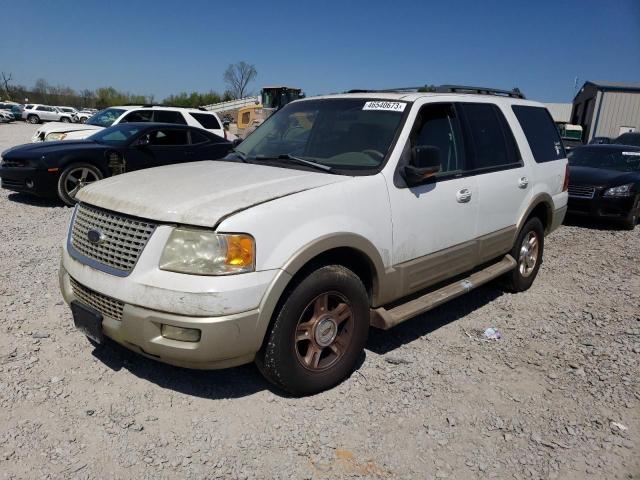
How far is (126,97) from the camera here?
→ 79812 millimetres

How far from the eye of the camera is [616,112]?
33344 millimetres

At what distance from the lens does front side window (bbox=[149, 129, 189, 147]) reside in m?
9.38

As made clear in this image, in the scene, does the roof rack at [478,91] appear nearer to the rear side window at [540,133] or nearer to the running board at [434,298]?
the rear side window at [540,133]

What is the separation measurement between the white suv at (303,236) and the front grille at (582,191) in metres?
5.16

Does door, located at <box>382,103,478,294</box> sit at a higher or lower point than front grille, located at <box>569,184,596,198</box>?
higher

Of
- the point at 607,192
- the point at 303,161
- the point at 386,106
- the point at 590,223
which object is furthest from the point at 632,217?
the point at 303,161

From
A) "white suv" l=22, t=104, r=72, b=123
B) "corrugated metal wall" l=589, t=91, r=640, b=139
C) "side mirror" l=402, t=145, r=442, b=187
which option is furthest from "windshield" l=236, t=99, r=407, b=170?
"white suv" l=22, t=104, r=72, b=123

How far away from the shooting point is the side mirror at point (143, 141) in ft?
29.7

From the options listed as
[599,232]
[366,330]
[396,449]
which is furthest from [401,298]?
[599,232]

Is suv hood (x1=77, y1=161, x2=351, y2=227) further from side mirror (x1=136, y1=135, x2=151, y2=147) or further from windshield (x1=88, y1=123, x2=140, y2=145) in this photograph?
windshield (x1=88, y1=123, x2=140, y2=145)

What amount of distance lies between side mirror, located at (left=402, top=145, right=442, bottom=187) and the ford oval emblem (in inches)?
80.1

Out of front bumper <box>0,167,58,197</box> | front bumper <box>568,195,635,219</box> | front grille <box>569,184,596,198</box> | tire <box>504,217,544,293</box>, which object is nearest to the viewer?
tire <box>504,217,544,293</box>

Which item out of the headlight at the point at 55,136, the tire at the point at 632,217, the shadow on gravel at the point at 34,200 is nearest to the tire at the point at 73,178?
the shadow on gravel at the point at 34,200

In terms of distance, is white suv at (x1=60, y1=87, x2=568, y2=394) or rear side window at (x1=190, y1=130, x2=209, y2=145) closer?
white suv at (x1=60, y1=87, x2=568, y2=394)
